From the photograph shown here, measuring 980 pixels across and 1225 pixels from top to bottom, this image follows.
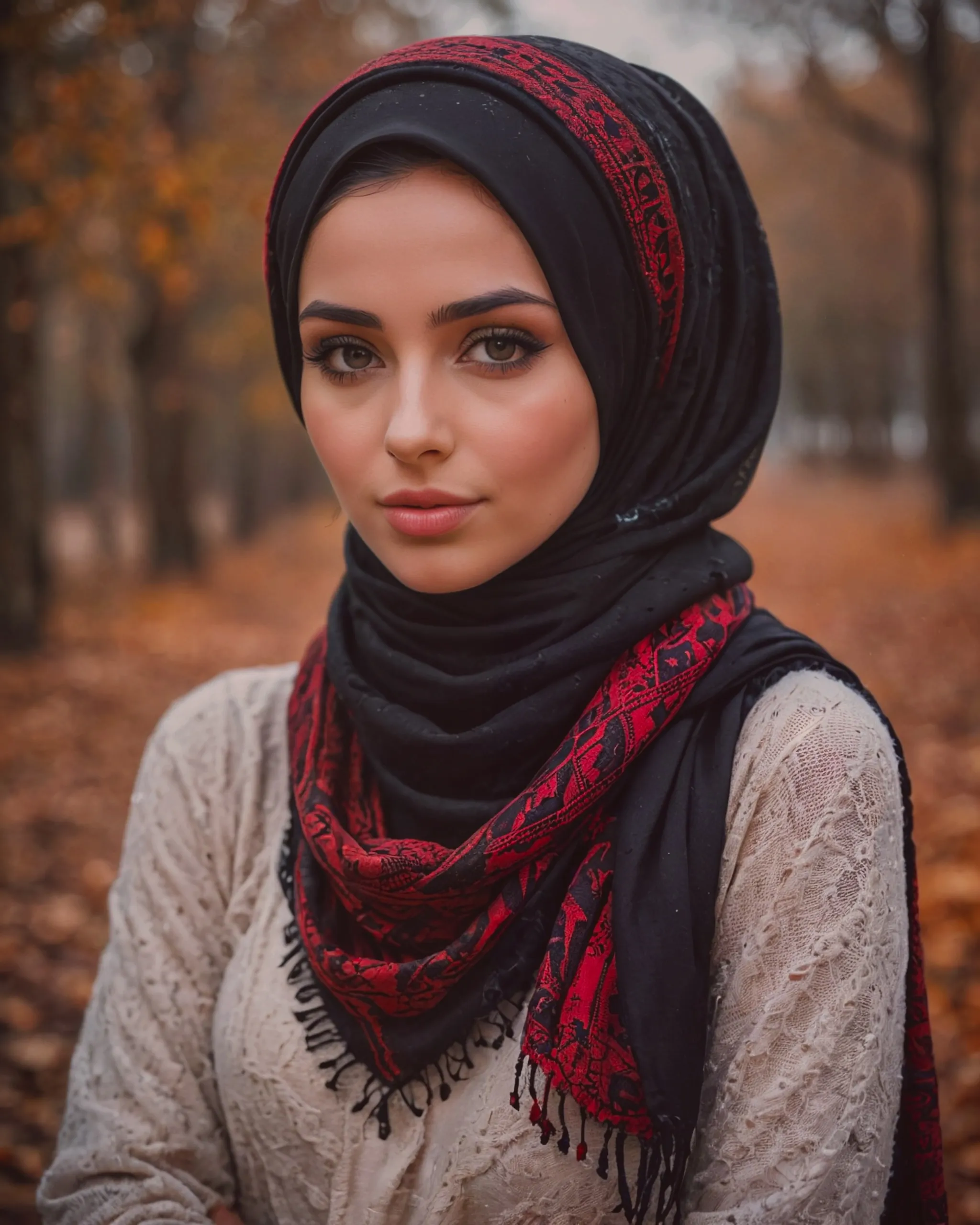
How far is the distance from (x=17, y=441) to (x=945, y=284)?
8836 mm

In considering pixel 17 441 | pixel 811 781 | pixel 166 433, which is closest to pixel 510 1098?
pixel 811 781

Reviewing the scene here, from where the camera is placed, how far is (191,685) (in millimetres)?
7527

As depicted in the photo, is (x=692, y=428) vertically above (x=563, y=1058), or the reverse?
(x=692, y=428)

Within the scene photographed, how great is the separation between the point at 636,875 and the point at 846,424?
2780 cm

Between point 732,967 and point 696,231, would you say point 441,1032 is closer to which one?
point 732,967

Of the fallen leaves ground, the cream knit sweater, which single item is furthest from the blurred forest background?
the cream knit sweater

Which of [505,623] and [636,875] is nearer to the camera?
[636,875]

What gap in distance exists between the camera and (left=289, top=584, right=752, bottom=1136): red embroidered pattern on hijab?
1.36 metres

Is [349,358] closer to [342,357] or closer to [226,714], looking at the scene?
[342,357]

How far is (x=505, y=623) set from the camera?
4.94ft

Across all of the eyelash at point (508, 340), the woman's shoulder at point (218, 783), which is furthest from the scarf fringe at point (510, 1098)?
the eyelash at point (508, 340)

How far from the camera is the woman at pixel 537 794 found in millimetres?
1336

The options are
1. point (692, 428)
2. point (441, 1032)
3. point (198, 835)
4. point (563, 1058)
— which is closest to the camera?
point (563, 1058)

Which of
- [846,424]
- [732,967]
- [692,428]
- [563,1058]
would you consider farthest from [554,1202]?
[846,424]
